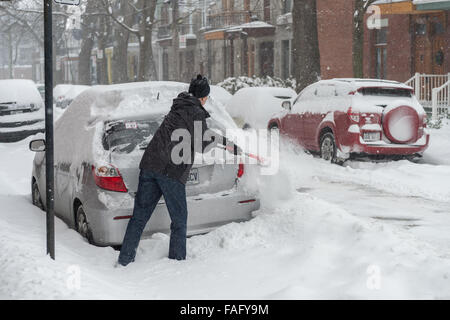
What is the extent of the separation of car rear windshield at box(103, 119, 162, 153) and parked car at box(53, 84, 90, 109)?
27214mm

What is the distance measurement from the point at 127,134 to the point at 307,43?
13256mm

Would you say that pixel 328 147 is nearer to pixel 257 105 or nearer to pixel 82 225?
pixel 257 105

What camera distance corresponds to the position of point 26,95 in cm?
1809

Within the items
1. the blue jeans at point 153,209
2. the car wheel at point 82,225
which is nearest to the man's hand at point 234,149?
the blue jeans at point 153,209

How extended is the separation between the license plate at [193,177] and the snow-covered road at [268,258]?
54 cm

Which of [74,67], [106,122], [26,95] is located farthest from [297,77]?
[74,67]

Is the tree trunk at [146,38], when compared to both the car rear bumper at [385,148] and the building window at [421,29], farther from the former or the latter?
the car rear bumper at [385,148]

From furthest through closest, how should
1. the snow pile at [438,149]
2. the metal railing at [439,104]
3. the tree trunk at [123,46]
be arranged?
the tree trunk at [123,46] → the metal railing at [439,104] → the snow pile at [438,149]

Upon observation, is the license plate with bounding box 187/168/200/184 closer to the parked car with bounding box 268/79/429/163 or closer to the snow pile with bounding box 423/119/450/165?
the parked car with bounding box 268/79/429/163

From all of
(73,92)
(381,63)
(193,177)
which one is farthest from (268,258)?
(73,92)

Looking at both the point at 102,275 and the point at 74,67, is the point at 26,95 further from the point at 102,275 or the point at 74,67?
the point at 74,67

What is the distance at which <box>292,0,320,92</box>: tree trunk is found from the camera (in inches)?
752

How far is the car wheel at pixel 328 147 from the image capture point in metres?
13.3
